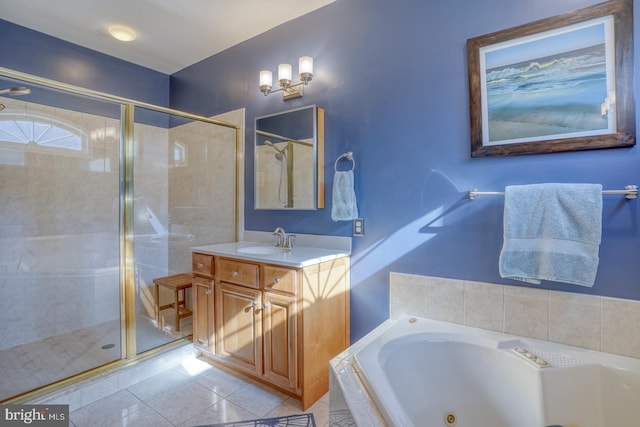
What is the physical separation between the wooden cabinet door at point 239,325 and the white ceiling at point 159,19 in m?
2.03

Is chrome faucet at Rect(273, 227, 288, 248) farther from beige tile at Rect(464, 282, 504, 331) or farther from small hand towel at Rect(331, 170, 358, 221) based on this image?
beige tile at Rect(464, 282, 504, 331)

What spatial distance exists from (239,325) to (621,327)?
6.64ft

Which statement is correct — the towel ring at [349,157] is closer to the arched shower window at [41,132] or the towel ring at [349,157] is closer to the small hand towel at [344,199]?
the small hand towel at [344,199]

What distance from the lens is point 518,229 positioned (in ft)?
4.86

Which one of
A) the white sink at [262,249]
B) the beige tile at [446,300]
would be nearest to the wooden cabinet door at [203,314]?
the white sink at [262,249]

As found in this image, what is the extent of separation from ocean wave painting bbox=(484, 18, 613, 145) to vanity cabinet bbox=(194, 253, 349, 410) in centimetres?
126

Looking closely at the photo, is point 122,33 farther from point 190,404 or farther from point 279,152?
point 190,404

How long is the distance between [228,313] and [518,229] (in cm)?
182

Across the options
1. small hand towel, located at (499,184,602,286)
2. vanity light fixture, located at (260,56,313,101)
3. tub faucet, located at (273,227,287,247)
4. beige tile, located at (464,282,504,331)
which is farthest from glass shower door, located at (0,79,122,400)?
small hand towel, located at (499,184,602,286)

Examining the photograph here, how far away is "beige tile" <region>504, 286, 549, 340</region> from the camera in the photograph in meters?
1.52

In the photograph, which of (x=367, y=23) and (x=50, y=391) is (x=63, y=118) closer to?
(x=50, y=391)

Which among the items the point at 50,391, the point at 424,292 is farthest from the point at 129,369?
the point at 424,292

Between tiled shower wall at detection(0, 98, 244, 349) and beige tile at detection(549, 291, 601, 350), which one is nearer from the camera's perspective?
beige tile at detection(549, 291, 601, 350)

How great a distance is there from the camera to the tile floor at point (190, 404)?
1.73 m
